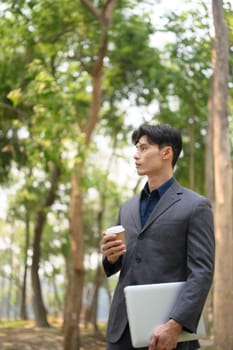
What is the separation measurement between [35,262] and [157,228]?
1888 cm

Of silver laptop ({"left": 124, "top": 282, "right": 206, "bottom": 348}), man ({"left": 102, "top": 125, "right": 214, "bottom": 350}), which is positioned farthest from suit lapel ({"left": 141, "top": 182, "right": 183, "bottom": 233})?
silver laptop ({"left": 124, "top": 282, "right": 206, "bottom": 348})

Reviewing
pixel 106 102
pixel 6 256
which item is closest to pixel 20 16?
pixel 106 102

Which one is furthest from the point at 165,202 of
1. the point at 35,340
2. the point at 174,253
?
the point at 35,340

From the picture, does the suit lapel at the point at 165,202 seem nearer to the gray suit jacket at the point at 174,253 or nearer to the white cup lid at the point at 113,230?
the gray suit jacket at the point at 174,253

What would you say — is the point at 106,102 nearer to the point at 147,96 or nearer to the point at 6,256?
the point at 147,96

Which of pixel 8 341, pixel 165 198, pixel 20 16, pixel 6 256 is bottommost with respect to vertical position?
pixel 6 256

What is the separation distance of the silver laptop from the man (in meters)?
0.04

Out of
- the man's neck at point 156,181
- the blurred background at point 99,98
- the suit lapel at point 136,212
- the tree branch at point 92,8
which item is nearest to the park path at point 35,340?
the blurred background at point 99,98

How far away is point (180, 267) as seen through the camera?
299 cm

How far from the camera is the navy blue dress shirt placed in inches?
125

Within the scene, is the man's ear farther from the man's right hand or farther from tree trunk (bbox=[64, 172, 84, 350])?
tree trunk (bbox=[64, 172, 84, 350])

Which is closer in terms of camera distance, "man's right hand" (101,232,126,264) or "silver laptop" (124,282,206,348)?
"silver laptop" (124,282,206,348)

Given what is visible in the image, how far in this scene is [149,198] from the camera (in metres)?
3.22

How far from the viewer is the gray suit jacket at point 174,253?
2.83 meters
